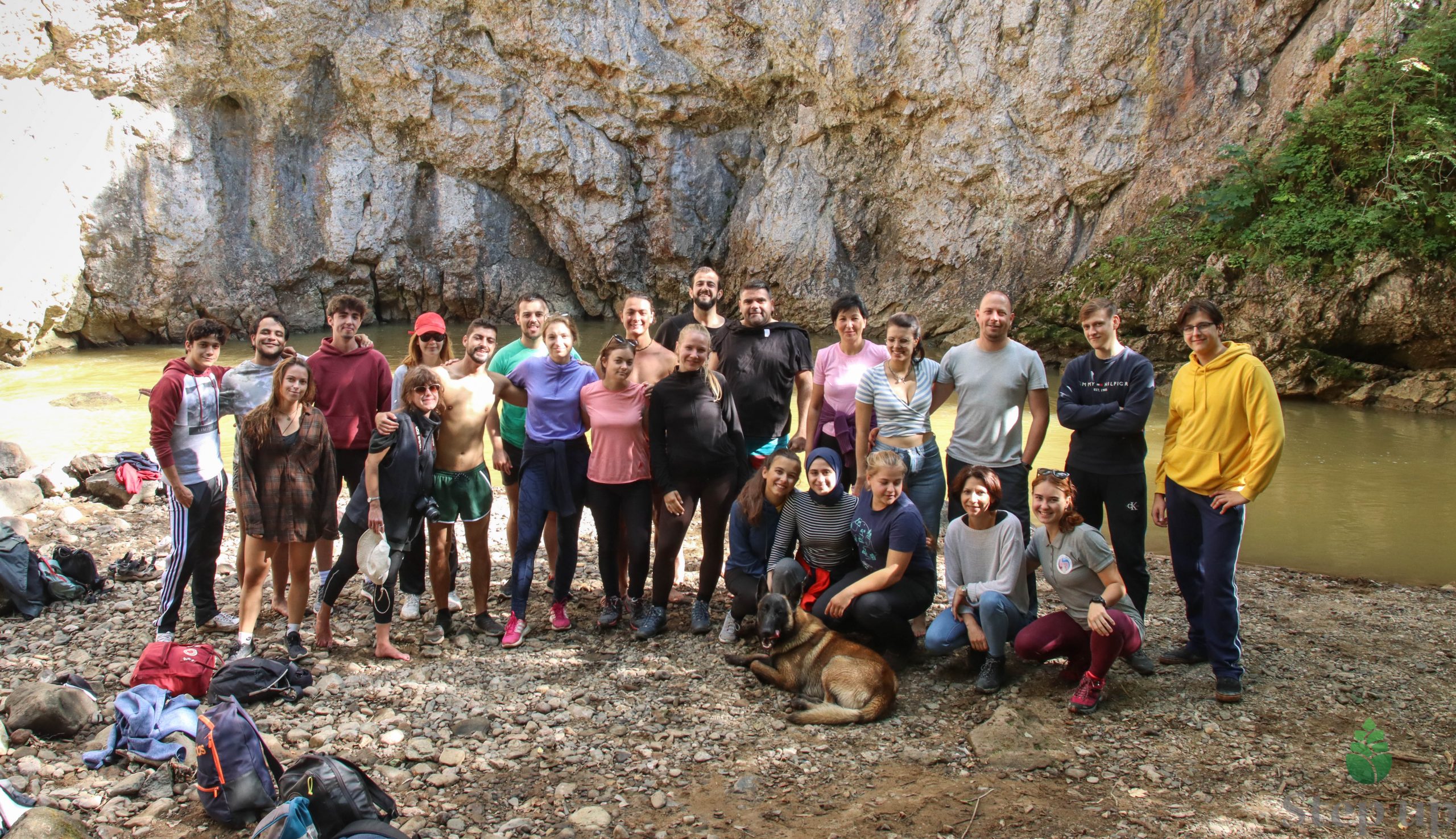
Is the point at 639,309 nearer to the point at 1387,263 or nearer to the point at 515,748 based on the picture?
the point at 515,748

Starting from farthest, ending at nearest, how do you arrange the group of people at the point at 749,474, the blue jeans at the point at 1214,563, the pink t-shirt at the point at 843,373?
1. the pink t-shirt at the point at 843,373
2. the group of people at the point at 749,474
3. the blue jeans at the point at 1214,563

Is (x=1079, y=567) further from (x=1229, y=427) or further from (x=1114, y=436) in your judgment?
(x=1229, y=427)

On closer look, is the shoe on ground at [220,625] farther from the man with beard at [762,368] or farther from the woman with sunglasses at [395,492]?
the man with beard at [762,368]

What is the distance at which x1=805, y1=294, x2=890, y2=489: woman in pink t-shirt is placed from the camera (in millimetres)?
5031

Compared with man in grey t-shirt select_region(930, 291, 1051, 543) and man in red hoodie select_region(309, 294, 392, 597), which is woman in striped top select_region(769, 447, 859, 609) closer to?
man in grey t-shirt select_region(930, 291, 1051, 543)

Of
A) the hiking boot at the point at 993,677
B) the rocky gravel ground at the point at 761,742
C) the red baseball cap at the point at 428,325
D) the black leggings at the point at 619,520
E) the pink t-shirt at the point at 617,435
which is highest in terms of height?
the red baseball cap at the point at 428,325

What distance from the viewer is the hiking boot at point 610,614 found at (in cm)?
495

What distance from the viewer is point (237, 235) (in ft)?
62.1

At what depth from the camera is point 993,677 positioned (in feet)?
13.4

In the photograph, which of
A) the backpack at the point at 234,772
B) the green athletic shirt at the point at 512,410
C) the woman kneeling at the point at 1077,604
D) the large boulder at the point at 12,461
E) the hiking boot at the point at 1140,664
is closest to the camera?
the backpack at the point at 234,772

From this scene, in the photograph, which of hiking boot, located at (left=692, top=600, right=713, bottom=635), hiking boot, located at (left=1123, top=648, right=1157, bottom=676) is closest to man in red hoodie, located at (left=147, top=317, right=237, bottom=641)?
hiking boot, located at (left=692, top=600, right=713, bottom=635)

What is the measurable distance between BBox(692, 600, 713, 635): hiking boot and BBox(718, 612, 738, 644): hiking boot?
3.4 inches

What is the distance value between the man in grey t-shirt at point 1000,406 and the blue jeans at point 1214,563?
729 mm

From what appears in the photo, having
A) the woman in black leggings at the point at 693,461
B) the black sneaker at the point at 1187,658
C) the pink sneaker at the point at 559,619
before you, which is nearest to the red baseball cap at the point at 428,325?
the woman in black leggings at the point at 693,461
